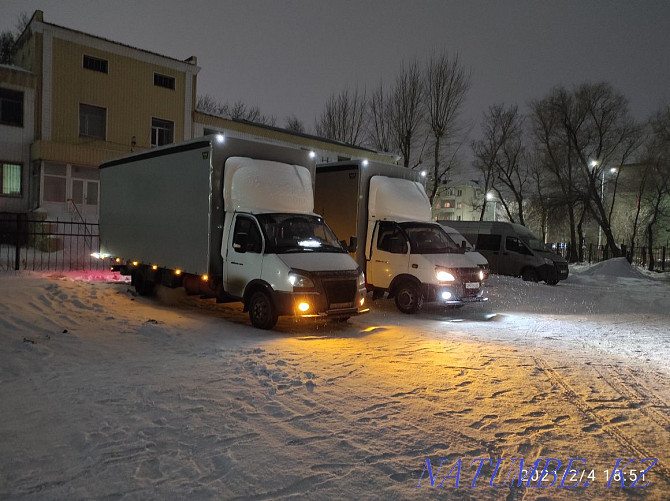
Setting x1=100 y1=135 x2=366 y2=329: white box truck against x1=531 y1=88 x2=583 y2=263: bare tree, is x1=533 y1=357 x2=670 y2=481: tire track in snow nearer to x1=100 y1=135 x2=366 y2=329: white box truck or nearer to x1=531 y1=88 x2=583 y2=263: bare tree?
x1=100 y1=135 x2=366 y2=329: white box truck

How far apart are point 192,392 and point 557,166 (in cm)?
3879

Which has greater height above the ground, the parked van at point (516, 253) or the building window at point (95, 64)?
the building window at point (95, 64)

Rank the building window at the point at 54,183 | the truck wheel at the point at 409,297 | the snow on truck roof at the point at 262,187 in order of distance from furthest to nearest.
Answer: the building window at the point at 54,183
the truck wheel at the point at 409,297
the snow on truck roof at the point at 262,187

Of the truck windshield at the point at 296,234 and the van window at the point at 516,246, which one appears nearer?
the truck windshield at the point at 296,234

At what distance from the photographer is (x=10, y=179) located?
25.0 meters

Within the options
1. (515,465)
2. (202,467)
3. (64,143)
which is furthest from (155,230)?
(64,143)

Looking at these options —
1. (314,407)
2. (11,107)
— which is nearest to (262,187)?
(314,407)

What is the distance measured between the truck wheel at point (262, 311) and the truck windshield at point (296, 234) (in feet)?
2.89

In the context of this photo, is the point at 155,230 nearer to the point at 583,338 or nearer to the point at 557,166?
the point at 583,338

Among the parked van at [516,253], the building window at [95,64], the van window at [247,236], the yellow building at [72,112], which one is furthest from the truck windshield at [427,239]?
the building window at [95,64]

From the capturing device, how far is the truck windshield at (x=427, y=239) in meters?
11.7

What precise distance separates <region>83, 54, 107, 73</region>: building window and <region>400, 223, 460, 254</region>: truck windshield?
2239 centimetres

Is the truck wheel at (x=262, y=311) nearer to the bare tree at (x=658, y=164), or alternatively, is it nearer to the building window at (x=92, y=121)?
the building window at (x=92, y=121)

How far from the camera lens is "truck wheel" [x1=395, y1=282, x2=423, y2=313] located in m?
11.5
